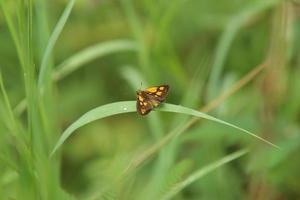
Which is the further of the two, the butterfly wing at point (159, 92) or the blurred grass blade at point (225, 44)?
the blurred grass blade at point (225, 44)

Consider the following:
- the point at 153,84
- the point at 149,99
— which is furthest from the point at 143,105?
the point at 153,84

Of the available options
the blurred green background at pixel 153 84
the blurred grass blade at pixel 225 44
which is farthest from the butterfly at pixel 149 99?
the blurred grass blade at pixel 225 44

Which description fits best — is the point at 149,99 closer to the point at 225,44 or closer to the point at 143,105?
the point at 143,105

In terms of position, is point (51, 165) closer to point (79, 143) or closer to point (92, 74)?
point (79, 143)

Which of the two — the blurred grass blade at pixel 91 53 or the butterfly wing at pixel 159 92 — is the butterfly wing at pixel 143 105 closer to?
the butterfly wing at pixel 159 92

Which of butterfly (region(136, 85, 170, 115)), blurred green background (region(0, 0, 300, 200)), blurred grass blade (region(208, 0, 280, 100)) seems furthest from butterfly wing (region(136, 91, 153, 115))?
blurred grass blade (region(208, 0, 280, 100))

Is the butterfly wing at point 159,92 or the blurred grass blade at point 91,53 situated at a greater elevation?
the blurred grass blade at point 91,53
